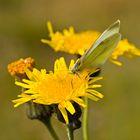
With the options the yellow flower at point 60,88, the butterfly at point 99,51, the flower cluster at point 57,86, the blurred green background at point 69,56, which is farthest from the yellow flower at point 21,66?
the blurred green background at point 69,56

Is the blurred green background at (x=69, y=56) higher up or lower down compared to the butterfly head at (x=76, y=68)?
higher up

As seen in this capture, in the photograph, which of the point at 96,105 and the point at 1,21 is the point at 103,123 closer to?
the point at 96,105

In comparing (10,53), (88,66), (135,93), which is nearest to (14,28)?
(10,53)

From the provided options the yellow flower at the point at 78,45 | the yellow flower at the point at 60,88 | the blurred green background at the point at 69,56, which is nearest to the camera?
the yellow flower at the point at 60,88

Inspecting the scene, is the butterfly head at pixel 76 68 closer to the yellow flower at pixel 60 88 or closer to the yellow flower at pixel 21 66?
the yellow flower at pixel 60 88

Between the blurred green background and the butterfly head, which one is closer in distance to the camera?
the butterfly head

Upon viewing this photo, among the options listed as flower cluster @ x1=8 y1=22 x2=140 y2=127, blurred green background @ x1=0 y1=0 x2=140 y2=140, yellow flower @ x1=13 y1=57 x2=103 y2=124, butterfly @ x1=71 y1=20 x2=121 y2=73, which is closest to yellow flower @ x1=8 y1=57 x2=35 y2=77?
flower cluster @ x1=8 y1=22 x2=140 y2=127

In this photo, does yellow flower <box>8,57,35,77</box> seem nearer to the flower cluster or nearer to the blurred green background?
the flower cluster

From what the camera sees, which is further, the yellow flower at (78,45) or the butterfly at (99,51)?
the yellow flower at (78,45)
